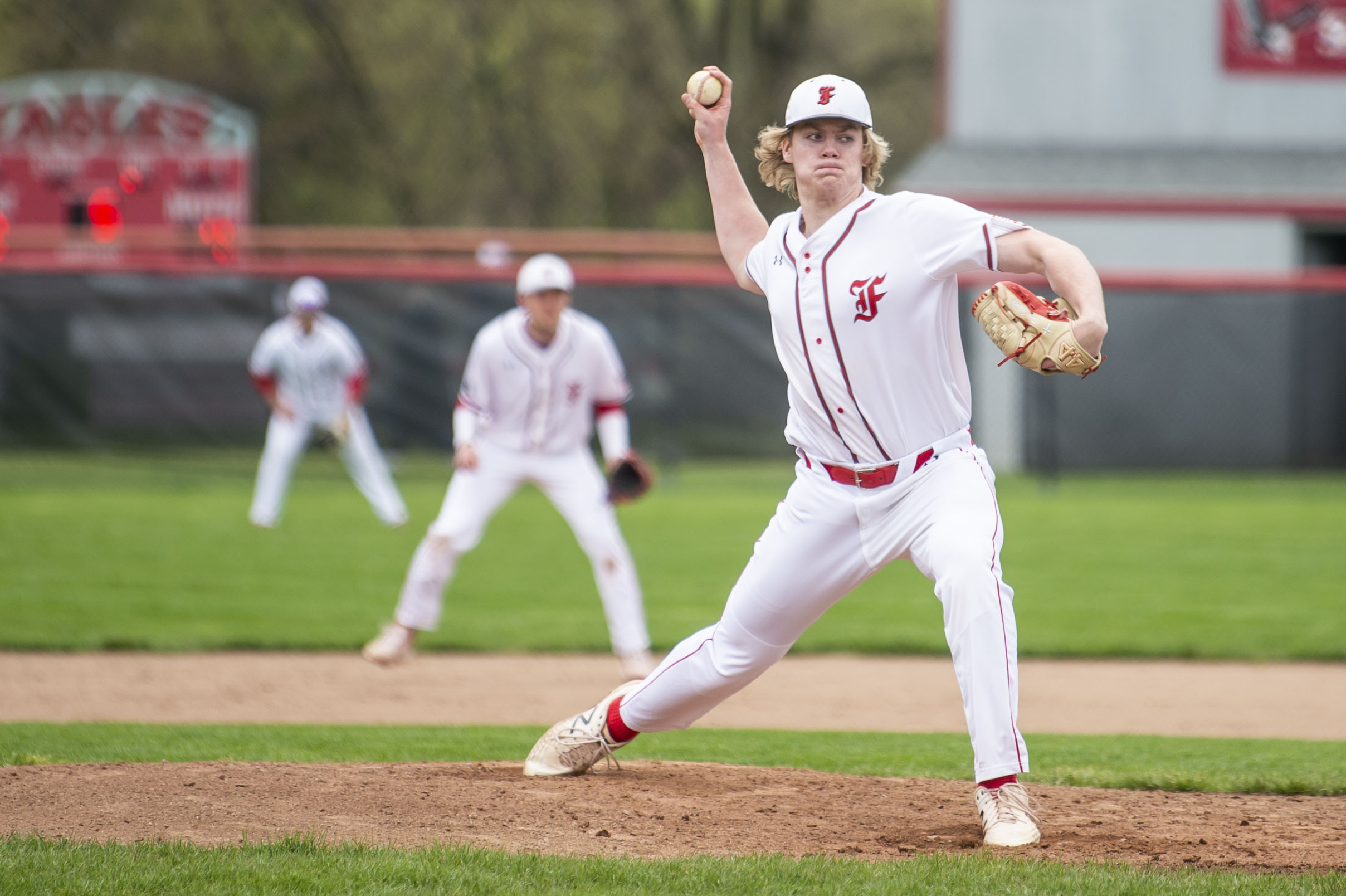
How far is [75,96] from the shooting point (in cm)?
1939

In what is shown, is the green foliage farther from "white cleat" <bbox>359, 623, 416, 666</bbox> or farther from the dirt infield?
"white cleat" <bbox>359, 623, 416, 666</bbox>

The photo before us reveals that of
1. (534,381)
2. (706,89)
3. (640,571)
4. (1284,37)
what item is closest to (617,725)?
(706,89)

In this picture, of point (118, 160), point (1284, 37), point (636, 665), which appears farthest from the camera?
point (1284, 37)

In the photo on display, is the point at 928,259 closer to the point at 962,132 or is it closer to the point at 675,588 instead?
the point at 675,588

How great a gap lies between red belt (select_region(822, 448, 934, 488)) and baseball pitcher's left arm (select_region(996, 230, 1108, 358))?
1.85ft

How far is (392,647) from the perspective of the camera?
7840mm

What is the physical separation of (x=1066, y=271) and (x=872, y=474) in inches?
31.6

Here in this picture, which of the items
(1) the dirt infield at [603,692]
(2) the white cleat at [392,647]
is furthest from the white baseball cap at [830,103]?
(2) the white cleat at [392,647]

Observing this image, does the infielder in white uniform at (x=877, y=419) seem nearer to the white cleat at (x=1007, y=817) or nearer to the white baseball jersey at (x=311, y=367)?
the white cleat at (x=1007, y=817)

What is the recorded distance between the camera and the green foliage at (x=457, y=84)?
985 inches

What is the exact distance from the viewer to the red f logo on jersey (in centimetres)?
407

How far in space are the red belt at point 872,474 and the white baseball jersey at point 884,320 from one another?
2 centimetres

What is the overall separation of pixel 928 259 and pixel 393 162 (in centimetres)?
2329

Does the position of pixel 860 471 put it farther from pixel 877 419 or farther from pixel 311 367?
pixel 311 367
